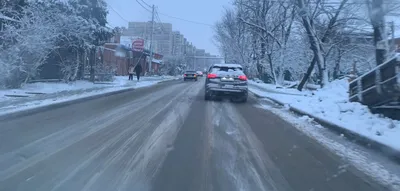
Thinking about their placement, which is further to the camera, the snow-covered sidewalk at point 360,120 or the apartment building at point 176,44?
the apartment building at point 176,44

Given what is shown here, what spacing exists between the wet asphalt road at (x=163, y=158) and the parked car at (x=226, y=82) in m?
6.59

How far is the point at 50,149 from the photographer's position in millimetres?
Answer: 6480

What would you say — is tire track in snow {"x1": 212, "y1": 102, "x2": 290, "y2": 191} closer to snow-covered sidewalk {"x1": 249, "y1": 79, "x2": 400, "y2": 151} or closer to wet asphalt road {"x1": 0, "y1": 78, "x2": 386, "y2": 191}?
wet asphalt road {"x1": 0, "y1": 78, "x2": 386, "y2": 191}

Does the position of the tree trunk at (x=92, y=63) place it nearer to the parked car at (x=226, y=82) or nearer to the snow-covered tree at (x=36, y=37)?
the snow-covered tree at (x=36, y=37)

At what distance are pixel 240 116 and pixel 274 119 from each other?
1.08 metres

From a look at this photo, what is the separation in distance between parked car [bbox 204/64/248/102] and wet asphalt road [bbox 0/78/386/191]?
659cm

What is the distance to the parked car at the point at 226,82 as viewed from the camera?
16.6 m

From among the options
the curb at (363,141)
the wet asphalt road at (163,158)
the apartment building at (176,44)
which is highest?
the apartment building at (176,44)

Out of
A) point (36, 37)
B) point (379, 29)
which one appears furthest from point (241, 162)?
point (36, 37)

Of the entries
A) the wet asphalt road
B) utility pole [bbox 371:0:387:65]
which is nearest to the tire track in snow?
the wet asphalt road

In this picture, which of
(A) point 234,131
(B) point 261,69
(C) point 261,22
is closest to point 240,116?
(A) point 234,131

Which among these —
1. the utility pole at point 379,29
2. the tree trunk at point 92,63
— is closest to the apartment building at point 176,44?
the tree trunk at point 92,63

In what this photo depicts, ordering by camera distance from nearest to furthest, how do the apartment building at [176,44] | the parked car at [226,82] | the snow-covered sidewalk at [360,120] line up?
1. the snow-covered sidewalk at [360,120]
2. the parked car at [226,82]
3. the apartment building at [176,44]

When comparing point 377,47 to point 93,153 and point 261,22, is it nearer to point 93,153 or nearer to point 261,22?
point 93,153
